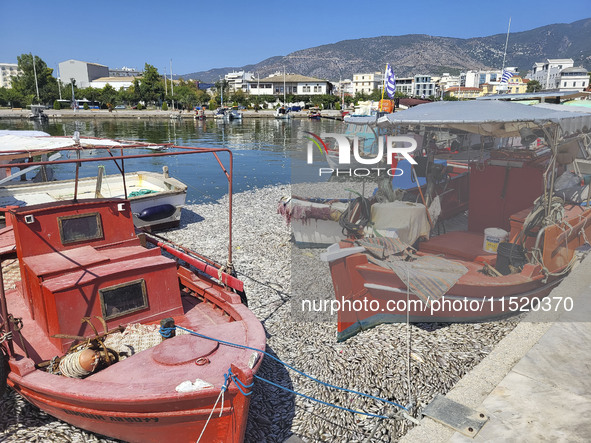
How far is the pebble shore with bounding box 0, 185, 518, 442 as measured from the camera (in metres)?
5.93

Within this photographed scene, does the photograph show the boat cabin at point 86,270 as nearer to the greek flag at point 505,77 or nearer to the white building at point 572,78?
the greek flag at point 505,77

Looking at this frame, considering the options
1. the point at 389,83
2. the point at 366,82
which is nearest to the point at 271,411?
the point at 389,83

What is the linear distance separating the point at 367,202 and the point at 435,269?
3441 mm

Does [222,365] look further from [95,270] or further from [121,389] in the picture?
[95,270]

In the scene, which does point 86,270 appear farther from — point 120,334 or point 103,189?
point 103,189

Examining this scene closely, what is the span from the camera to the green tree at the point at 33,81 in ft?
344

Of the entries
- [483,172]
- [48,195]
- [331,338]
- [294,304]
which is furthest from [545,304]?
[48,195]

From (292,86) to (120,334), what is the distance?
139m

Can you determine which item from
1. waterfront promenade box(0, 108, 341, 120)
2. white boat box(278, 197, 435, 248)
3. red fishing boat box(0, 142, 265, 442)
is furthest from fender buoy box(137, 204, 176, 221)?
waterfront promenade box(0, 108, 341, 120)

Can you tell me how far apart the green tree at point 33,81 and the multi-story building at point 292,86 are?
5999 centimetres

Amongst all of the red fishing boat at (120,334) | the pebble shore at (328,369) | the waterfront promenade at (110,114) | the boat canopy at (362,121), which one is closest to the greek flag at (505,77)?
the boat canopy at (362,121)

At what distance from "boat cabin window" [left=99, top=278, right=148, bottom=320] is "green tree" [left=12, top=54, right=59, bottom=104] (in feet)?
392

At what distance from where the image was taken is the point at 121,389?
471 centimetres

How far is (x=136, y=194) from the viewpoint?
15.8m
